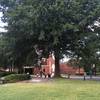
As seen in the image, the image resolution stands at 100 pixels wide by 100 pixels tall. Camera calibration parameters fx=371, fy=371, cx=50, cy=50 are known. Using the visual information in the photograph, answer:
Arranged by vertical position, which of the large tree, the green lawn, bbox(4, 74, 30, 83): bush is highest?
the large tree

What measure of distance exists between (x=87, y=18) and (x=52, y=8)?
444 cm

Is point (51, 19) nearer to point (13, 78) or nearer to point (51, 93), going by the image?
point (13, 78)

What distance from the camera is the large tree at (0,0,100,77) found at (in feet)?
143

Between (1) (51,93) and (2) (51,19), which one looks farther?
(2) (51,19)

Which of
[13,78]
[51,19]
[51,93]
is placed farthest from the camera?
[51,19]

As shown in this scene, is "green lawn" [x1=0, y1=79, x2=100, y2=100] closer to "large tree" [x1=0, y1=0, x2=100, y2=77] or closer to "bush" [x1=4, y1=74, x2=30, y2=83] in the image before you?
"bush" [x1=4, y1=74, x2=30, y2=83]

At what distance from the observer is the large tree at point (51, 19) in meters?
→ 43.5

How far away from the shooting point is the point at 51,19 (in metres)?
44.2

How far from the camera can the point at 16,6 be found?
4641 centimetres

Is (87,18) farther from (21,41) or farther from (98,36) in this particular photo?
(21,41)

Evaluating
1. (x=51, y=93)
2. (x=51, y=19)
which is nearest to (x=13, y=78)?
(x=51, y=19)

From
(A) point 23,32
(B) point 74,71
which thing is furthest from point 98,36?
(B) point 74,71

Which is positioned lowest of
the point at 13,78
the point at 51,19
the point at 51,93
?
the point at 51,93

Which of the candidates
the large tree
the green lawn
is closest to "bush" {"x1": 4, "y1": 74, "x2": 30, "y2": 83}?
the large tree
